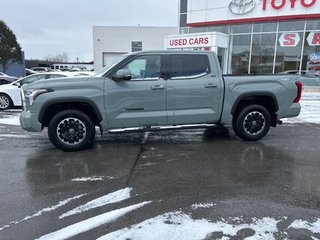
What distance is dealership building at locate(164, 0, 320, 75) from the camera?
19.7 metres

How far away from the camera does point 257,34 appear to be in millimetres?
21609

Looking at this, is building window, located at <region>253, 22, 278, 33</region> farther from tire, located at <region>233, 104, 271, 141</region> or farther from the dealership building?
tire, located at <region>233, 104, 271, 141</region>

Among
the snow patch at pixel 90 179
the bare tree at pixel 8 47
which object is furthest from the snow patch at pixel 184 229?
the bare tree at pixel 8 47

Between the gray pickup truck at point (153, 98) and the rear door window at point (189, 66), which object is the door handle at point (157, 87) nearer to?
the gray pickup truck at point (153, 98)

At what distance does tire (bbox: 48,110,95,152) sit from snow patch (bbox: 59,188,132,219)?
212 cm

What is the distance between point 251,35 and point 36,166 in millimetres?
20364

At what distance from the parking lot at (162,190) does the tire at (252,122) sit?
0.73ft

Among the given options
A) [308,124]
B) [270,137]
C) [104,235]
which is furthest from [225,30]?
[104,235]

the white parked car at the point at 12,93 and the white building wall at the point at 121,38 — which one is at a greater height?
the white building wall at the point at 121,38

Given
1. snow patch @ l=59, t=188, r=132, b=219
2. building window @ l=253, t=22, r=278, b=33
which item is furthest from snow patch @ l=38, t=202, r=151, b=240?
building window @ l=253, t=22, r=278, b=33

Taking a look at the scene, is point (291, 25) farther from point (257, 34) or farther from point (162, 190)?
point (162, 190)

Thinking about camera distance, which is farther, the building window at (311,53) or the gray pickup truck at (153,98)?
the building window at (311,53)

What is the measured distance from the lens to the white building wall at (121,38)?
36.9 m

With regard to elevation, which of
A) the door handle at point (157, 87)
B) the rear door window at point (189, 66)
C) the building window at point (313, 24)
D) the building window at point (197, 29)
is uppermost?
the building window at point (197, 29)
